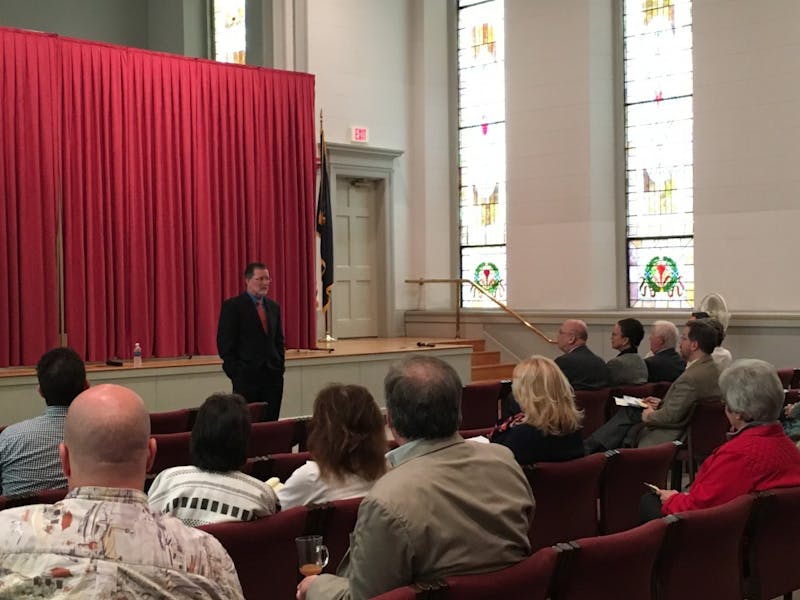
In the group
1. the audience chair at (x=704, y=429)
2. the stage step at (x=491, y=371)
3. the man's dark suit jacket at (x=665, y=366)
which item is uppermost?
the man's dark suit jacket at (x=665, y=366)

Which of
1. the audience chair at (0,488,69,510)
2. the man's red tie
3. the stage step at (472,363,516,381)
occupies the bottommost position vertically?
the stage step at (472,363,516,381)

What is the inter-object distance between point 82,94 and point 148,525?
8.71m

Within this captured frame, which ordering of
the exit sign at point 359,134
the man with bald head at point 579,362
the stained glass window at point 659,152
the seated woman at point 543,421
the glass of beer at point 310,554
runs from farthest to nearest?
the exit sign at point 359,134, the stained glass window at point 659,152, the man with bald head at point 579,362, the seated woman at point 543,421, the glass of beer at point 310,554

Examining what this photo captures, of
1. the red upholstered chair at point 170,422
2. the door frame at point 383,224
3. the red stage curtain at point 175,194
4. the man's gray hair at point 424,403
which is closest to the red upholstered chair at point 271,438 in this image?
the red upholstered chair at point 170,422

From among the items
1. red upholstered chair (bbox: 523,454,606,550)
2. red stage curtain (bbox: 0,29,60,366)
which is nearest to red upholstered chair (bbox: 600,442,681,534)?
red upholstered chair (bbox: 523,454,606,550)

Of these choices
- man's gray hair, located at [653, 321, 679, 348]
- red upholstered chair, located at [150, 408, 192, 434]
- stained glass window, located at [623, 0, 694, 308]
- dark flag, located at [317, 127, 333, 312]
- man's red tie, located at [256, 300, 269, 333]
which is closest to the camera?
red upholstered chair, located at [150, 408, 192, 434]

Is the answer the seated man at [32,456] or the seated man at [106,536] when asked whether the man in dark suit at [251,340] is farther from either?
the seated man at [106,536]

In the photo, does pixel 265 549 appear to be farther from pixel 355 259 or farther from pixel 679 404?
pixel 355 259

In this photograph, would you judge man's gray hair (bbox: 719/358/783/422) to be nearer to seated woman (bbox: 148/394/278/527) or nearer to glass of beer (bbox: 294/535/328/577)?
Answer: seated woman (bbox: 148/394/278/527)

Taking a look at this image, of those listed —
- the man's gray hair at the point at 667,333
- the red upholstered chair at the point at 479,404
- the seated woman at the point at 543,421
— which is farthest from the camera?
the man's gray hair at the point at 667,333

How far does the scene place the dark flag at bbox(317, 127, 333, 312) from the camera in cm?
1195

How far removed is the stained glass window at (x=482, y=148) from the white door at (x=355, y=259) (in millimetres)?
1260

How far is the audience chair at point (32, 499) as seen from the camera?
330cm

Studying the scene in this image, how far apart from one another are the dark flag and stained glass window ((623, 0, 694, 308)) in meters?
3.57
